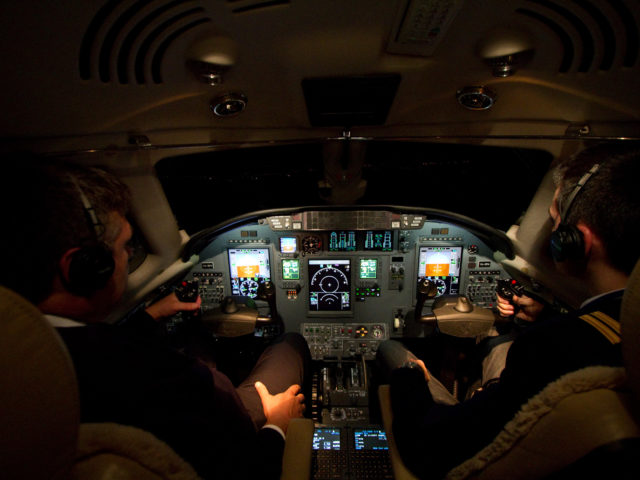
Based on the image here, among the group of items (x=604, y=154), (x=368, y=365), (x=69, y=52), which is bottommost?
(x=368, y=365)

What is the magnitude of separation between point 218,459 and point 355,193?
6.94ft

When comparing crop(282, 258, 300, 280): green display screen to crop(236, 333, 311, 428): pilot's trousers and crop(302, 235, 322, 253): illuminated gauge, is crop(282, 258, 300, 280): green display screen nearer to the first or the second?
crop(302, 235, 322, 253): illuminated gauge

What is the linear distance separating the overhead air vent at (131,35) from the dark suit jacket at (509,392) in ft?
4.23

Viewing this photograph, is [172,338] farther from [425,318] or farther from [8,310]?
[8,310]

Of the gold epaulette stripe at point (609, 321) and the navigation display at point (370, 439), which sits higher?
the gold epaulette stripe at point (609, 321)

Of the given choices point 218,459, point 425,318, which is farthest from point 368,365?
point 218,459

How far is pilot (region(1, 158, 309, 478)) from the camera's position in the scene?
0.69m

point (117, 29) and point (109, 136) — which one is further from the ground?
point (117, 29)

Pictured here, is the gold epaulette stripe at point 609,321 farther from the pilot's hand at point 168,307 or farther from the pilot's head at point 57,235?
the pilot's hand at point 168,307

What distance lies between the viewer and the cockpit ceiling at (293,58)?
812 millimetres

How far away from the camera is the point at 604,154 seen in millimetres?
1142

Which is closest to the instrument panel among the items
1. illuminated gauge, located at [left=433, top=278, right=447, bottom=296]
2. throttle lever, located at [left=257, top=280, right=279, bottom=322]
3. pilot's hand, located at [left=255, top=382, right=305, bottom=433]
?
illuminated gauge, located at [left=433, top=278, right=447, bottom=296]

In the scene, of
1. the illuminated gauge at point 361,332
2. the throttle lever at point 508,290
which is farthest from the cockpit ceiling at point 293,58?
the illuminated gauge at point 361,332

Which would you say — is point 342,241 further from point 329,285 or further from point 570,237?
point 570,237
